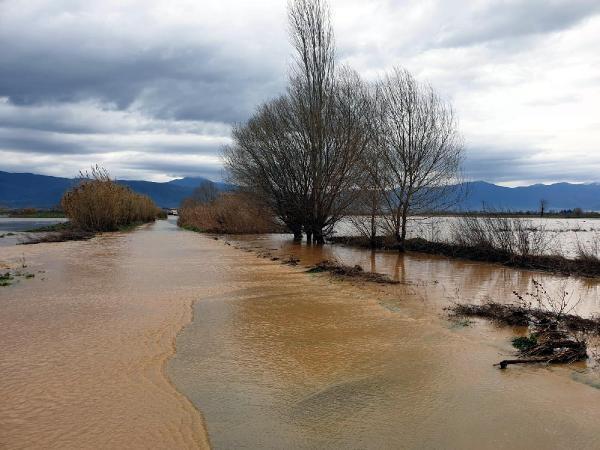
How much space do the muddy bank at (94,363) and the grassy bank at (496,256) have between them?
35.5 ft

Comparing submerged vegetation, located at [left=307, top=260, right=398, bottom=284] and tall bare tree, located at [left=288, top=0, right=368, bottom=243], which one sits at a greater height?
tall bare tree, located at [left=288, top=0, right=368, bottom=243]

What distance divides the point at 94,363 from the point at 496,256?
51.1ft

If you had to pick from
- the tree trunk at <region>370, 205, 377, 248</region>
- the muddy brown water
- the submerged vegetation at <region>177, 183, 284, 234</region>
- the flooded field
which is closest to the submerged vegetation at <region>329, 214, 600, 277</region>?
the flooded field

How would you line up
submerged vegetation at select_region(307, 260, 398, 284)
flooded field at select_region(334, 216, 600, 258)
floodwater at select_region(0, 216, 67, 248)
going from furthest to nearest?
floodwater at select_region(0, 216, 67, 248) < flooded field at select_region(334, 216, 600, 258) < submerged vegetation at select_region(307, 260, 398, 284)

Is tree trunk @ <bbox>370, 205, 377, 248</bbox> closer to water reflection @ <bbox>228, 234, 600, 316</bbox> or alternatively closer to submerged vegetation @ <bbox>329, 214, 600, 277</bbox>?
submerged vegetation @ <bbox>329, 214, 600, 277</bbox>

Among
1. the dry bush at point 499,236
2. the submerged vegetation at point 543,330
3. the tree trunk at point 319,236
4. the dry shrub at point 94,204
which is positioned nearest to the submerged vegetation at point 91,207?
the dry shrub at point 94,204

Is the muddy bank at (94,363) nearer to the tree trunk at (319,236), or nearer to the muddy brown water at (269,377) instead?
the muddy brown water at (269,377)

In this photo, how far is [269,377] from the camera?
5.10 metres

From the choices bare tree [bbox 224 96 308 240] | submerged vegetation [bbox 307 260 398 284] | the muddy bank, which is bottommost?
the muddy bank

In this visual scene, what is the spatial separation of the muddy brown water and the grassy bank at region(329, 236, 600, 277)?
610 cm

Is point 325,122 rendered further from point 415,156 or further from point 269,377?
point 269,377

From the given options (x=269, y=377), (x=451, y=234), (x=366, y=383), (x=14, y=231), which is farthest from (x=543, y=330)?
(x=14, y=231)

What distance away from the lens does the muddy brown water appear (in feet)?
12.5

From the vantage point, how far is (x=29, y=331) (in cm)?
670
